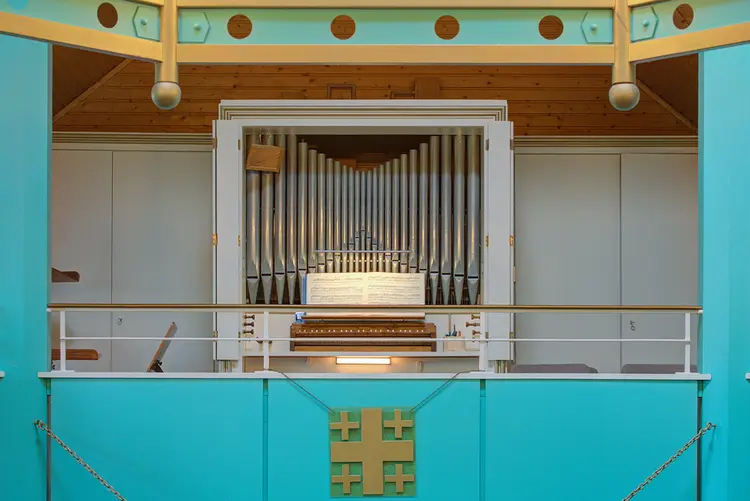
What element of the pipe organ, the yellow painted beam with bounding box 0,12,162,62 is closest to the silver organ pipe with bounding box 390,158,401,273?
the pipe organ

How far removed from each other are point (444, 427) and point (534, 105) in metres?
3.96

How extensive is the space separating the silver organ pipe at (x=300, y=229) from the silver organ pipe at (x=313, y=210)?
0.04 meters

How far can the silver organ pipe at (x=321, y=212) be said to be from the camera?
6910 mm

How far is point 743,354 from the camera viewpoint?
5012 mm

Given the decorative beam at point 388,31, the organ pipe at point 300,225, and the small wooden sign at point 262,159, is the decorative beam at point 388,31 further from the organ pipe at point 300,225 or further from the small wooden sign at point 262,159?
the organ pipe at point 300,225

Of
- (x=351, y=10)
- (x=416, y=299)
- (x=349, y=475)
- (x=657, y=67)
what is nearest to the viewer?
(x=351, y=10)

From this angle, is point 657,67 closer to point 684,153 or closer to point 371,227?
point 684,153

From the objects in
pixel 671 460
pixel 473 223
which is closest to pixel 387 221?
pixel 473 223

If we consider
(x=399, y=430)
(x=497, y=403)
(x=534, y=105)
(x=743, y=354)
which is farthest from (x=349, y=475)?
(x=534, y=105)

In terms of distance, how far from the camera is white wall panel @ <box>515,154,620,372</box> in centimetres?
786

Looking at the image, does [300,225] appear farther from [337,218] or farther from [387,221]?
[387,221]

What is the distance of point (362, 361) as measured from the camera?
6.77m

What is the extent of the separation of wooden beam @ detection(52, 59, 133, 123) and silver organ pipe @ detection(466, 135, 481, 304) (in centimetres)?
336

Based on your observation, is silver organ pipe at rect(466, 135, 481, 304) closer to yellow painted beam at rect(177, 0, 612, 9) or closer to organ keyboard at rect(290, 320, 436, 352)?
organ keyboard at rect(290, 320, 436, 352)
